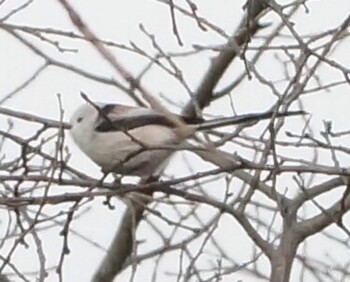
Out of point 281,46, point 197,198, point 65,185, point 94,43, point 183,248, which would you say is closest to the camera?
point 94,43

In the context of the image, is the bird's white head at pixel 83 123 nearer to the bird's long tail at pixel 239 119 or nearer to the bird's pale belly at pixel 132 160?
the bird's pale belly at pixel 132 160

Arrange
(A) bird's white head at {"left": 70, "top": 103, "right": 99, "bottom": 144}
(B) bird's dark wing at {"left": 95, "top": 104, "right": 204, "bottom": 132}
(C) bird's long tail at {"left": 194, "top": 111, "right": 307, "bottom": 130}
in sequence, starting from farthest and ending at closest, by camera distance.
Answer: (A) bird's white head at {"left": 70, "top": 103, "right": 99, "bottom": 144}, (B) bird's dark wing at {"left": 95, "top": 104, "right": 204, "bottom": 132}, (C) bird's long tail at {"left": 194, "top": 111, "right": 307, "bottom": 130}

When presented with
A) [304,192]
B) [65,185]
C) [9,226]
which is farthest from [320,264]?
[65,185]

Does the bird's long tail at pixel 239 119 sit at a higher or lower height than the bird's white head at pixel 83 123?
lower

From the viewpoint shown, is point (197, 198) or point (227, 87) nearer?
point (197, 198)

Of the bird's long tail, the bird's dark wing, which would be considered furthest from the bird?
the bird's long tail

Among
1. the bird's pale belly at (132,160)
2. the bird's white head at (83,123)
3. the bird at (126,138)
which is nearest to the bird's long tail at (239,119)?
the bird at (126,138)

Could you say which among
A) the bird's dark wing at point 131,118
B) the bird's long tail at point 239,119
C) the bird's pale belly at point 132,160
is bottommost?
the bird's long tail at point 239,119

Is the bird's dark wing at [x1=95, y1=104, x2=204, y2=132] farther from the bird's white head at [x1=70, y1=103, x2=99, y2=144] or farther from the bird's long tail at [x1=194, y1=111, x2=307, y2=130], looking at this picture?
the bird's long tail at [x1=194, y1=111, x2=307, y2=130]

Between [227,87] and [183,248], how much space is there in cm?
88

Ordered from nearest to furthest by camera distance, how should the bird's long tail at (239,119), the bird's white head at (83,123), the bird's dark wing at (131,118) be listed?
the bird's long tail at (239,119) → the bird's dark wing at (131,118) → the bird's white head at (83,123)

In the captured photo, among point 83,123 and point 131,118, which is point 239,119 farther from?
point 83,123

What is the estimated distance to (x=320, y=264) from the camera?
11.8ft

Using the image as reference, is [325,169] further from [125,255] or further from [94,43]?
[125,255]
